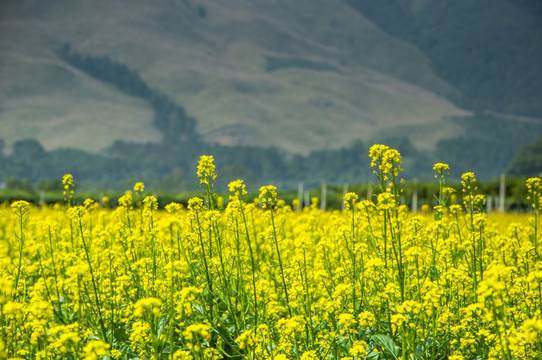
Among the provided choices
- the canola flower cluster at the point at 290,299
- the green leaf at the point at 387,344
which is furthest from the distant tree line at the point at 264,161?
the green leaf at the point at 387,344

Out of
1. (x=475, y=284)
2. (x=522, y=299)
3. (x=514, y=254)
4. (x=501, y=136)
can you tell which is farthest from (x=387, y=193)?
(x=501, y=136)

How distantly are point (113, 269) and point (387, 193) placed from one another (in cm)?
299

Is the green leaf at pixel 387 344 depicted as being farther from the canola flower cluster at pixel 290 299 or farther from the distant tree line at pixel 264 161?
the distant tree line at pixel 264 161

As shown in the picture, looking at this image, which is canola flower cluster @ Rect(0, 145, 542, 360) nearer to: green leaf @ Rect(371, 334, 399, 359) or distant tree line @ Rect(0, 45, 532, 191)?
green leaf @ Rect(371, 334, 399, 359)

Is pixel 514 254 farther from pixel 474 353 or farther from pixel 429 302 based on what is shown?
pixel 429 302

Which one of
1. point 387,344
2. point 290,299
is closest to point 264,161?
point 290,299

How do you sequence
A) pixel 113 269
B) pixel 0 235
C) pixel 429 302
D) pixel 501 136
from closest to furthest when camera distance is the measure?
pixel 429 302, pixel 113 269, pixel 0 235, pixel 501 136

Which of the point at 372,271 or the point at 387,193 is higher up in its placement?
the point at 387,193

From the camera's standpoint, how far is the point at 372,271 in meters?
4.52

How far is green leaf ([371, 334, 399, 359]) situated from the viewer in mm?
3967

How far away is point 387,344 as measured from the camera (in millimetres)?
4027

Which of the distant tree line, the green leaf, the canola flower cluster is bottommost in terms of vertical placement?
the green leaf

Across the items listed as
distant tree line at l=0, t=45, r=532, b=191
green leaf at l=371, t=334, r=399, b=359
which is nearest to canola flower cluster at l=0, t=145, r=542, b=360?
green leaf at l=371, t=334, r=399, b=359

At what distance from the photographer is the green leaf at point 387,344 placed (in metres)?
3.97
